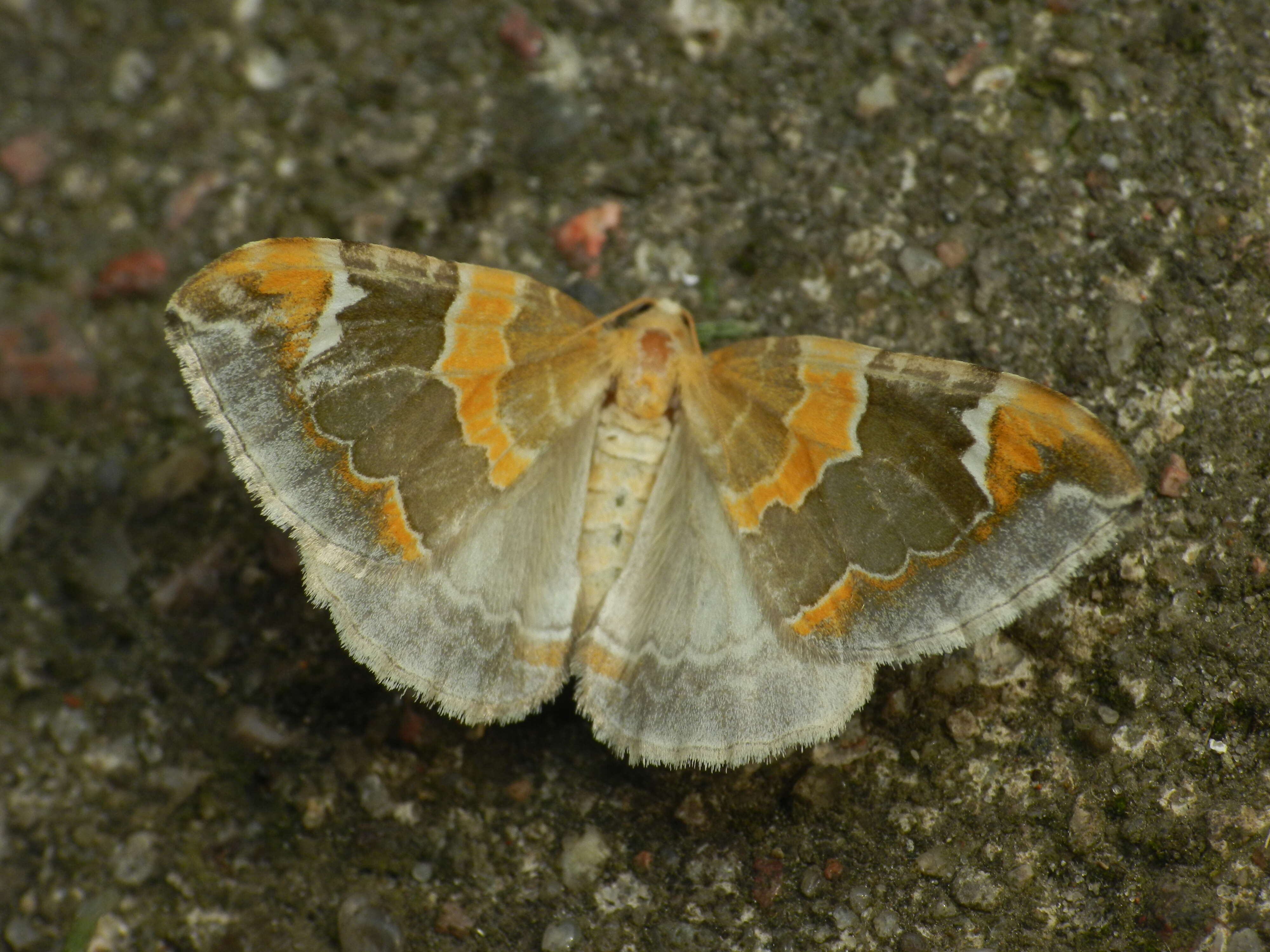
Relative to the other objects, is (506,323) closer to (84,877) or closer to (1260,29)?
(84,877)

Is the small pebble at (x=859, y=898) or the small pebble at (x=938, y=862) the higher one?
the small pebble at (x=938, y=862)

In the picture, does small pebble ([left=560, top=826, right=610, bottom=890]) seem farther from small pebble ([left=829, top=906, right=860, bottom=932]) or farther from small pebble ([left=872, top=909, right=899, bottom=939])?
small pebble ([left=872, top=909, right=899, bottom=939])

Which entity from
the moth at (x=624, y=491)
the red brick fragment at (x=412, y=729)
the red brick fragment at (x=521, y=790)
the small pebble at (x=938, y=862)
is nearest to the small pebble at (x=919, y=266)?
the moth at (x=624, y=491)

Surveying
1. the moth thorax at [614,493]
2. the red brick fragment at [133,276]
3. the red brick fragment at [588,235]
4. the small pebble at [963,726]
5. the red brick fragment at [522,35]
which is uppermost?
the red brick fragment at [522,35]

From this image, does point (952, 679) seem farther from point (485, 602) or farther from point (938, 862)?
point (485, 602)

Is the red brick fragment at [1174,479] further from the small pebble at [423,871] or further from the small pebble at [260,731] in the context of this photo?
the small pebble at [260,731]

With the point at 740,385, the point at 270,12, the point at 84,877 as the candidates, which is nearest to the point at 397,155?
the point at 270,12
